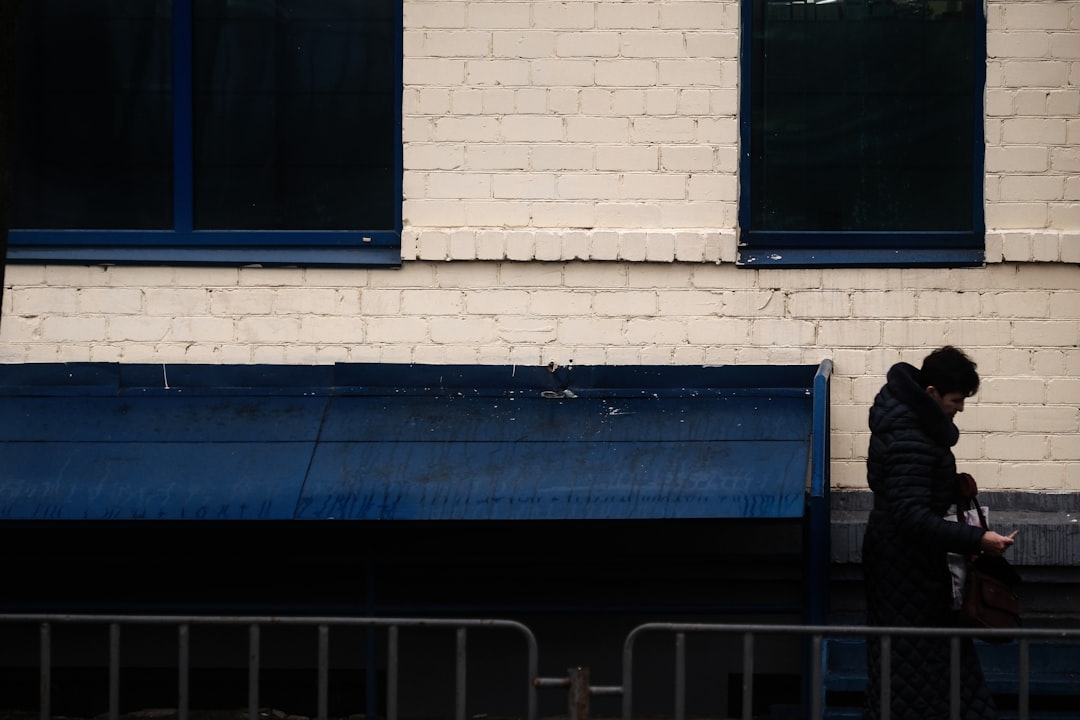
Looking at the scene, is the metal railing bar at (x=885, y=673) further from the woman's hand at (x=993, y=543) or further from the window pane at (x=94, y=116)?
the window pane at (x=94, y=116)

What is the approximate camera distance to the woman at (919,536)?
5.32 m

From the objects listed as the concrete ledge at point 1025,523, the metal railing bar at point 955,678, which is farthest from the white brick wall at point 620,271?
the metal railing bar at point 955,678

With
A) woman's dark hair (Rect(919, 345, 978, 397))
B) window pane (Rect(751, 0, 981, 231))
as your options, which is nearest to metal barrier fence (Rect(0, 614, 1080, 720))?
woman's dark hair (Rect(919, 345, 978, 397))

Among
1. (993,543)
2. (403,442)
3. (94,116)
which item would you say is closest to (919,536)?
(993,543)

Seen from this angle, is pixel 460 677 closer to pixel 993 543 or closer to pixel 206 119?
pixel 993 543

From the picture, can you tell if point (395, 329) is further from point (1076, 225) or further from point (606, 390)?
point (1076, 225)

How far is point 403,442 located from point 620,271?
4.44 ft

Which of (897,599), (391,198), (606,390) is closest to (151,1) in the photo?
(391,198)

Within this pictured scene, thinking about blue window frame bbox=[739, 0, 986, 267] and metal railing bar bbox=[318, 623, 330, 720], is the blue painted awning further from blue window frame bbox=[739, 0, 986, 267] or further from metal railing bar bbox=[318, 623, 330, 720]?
metal railing bar bbox=[318, 623, 330, 720]

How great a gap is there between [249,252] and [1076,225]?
4020 mm

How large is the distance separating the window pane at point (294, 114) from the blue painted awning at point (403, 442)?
2.73 feet

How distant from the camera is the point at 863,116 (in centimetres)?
704

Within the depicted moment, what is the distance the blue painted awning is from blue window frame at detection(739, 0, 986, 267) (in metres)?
0.84

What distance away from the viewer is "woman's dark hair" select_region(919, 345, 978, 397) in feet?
17.8
